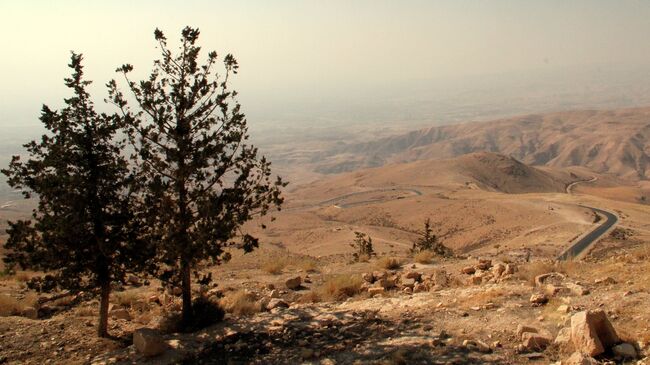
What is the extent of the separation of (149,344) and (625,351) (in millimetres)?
8408

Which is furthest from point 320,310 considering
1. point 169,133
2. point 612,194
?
point 612,194

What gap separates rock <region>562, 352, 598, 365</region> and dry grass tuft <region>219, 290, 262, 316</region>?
7719 millimetres

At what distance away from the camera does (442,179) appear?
357ft

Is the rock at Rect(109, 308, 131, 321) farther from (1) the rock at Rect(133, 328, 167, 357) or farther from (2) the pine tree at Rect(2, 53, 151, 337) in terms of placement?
(1) the rock at Rect(133, 328, 167, 357)

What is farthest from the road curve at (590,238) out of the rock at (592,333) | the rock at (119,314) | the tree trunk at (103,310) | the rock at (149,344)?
the tree trunk at (103,310)

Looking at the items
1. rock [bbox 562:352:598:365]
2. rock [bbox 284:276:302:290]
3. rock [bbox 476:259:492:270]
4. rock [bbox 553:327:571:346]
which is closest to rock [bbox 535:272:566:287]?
rock [bbox 476:259:492:270]

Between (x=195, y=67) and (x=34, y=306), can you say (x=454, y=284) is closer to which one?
(x=195, y=67)

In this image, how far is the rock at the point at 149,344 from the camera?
995 cm

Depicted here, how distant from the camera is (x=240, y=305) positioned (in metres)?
12.6

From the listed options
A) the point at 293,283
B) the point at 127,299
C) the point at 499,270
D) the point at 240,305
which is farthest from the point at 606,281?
the point at 127,299

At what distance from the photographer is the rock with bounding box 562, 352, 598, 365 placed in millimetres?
6789

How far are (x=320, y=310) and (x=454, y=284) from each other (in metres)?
3.96

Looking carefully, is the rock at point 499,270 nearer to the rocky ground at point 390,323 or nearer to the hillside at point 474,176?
the rocky ground at point 390,323

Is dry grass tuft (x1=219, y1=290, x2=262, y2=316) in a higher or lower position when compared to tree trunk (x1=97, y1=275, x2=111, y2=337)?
lower
